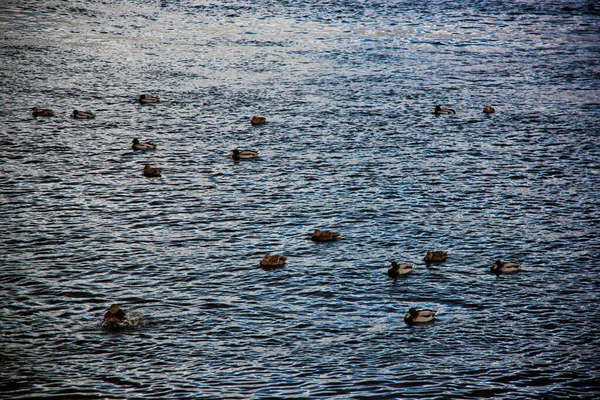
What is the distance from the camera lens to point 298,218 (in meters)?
23.0

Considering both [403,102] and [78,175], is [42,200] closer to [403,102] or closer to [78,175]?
[78,175]

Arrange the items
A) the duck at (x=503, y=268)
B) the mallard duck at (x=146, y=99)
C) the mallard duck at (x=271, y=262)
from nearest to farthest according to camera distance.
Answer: the duck at (x=503, y=268), the mallard duck at (x=271, y=262), the mallard duck at (x=146, y=99)

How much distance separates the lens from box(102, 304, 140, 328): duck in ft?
54.7

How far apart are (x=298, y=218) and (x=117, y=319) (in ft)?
25.0

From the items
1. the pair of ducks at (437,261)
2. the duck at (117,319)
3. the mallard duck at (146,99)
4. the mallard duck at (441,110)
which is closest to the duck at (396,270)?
the pair of ducks at (437,261)

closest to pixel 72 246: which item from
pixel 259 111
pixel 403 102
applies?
pixel 259 111

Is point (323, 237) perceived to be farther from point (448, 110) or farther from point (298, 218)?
point (448, 110)

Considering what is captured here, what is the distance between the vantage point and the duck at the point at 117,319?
16688 mm

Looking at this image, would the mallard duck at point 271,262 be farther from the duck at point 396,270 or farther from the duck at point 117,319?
the duck at point 117,319

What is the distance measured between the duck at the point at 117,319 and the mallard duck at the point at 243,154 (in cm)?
1165

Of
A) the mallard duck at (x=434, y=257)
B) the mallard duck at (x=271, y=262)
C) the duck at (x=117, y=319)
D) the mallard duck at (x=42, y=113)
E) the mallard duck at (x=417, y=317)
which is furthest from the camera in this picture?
the mallard duck at (x=42, y=113)

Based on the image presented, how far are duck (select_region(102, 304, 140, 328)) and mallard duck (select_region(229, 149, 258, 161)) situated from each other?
11652mm

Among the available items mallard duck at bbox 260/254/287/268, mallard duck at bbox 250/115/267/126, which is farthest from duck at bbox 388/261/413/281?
mallard duck at bbox 250/115/267/126

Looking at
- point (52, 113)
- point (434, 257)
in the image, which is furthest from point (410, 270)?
point (52, 113)
